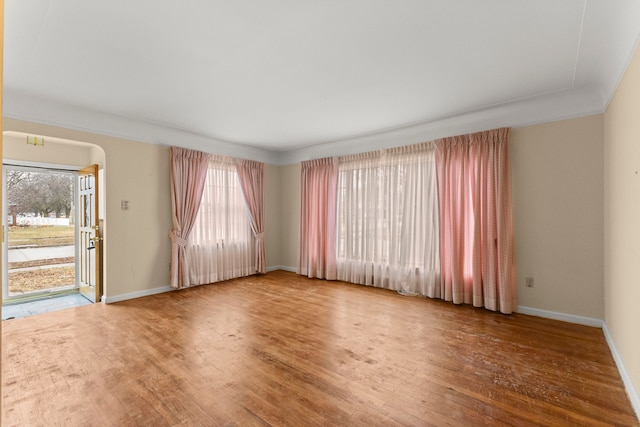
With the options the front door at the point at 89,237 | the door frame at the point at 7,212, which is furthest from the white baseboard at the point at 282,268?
the door frame at the point at 7,212

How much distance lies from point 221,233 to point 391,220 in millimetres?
2992

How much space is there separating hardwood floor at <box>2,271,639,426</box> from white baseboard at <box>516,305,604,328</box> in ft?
0.42

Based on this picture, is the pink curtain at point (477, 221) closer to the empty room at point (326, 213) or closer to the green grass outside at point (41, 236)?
the empty room at point (326, 213)

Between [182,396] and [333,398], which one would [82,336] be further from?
[333,398]

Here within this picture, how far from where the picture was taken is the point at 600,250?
3.57 meters

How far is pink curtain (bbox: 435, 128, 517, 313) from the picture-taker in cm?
404

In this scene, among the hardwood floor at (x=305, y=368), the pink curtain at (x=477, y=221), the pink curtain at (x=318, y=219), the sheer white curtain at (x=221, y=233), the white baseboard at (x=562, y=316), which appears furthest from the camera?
the pink curtain at (x=318, y=219)

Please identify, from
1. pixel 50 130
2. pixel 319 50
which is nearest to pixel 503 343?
pixel 319 50

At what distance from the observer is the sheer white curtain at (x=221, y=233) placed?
555 cm

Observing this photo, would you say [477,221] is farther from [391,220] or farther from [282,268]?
[282,268]

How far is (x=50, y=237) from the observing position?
17.9ft

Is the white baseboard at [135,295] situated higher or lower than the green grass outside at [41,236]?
lower

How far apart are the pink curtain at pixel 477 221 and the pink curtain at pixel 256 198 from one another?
3388mm

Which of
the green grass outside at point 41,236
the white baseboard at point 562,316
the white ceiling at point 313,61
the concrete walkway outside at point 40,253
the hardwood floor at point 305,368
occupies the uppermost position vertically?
the white ceiling at point 313,61
